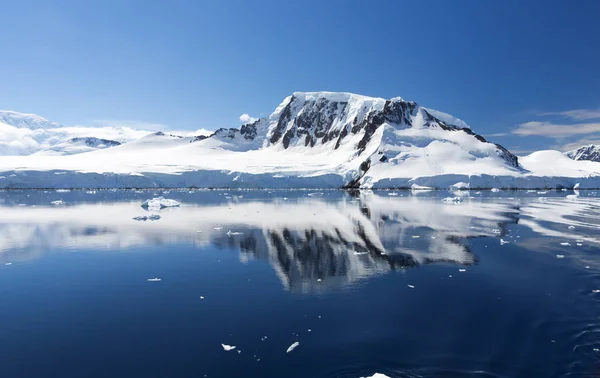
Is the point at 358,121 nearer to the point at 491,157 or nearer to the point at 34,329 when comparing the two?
the point at 491,157

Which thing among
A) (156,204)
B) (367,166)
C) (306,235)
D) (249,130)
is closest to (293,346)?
(306,235)

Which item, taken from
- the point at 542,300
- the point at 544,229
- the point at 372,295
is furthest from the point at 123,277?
the point at 544,229

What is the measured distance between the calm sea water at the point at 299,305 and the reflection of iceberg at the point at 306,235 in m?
0.16

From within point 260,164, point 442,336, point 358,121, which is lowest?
point 442,336

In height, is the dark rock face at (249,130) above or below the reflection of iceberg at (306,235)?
above

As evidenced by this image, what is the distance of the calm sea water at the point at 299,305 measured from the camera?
25.4 feet

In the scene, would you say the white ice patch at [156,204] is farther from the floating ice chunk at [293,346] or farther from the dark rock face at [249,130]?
the dark rock face at [249,130]

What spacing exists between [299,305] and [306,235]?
11.9 meters

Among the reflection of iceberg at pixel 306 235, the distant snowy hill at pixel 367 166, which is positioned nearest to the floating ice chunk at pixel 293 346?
the reflection of iceberg at pixel 306 235

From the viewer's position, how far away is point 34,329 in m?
9.45

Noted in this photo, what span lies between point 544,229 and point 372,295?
1898 centimetres

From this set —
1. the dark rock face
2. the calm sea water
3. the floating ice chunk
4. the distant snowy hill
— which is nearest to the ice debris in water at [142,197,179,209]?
the calm sea water

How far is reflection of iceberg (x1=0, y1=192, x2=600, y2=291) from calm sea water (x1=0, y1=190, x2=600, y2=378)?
162 millimetres

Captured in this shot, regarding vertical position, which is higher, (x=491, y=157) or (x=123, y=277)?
(x=491, y=157)
